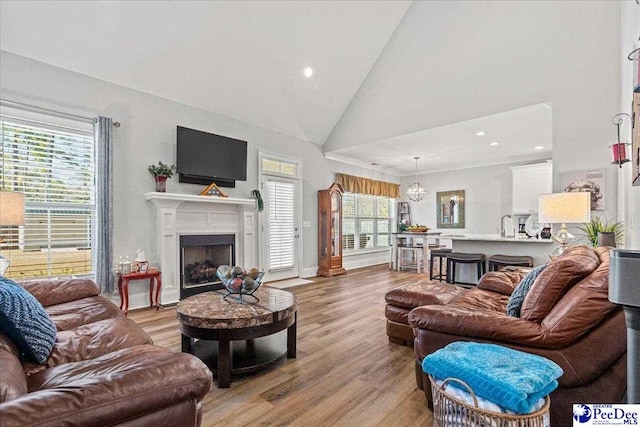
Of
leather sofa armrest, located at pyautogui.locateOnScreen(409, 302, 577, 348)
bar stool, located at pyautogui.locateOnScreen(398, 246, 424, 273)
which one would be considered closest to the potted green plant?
leather sofa armrest, located at pyautogui.locateOnScreen(409, 302, 577, 348)

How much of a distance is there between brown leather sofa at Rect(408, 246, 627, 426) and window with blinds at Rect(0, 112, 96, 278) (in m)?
4.20

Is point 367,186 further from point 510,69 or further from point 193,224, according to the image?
point 193,224

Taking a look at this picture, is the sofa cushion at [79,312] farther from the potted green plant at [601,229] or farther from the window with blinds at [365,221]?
the window with blinds at [365,221]

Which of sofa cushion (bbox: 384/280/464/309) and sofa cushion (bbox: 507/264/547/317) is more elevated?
sofa cushion (bbox: 507/264/547/317)

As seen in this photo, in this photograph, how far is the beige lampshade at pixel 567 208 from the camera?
130 inches

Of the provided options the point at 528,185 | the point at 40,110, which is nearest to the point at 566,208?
the point at 528,185

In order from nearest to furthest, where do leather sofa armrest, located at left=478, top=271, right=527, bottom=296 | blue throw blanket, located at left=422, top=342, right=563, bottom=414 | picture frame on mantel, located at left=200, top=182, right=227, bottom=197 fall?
blue throw blanket, located at left=422, top=342, right=563, bottom=414 → leather sofa armrest, located at left=478, top=271, right=527, bottom=296 → picture frame on mantel, located at left=200, top=182, right=227, bottom=197

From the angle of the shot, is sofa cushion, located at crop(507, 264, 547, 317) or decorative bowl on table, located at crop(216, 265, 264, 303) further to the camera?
decorative bowl on table, located at crop(216, 265, 264, 303)

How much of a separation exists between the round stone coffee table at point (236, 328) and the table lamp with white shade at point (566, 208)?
9.56 ft

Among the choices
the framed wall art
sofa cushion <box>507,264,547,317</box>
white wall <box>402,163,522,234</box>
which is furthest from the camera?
white wall <box>402,163,522,234</box>

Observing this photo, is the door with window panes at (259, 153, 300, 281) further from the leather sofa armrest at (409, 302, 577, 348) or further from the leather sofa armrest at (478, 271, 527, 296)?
the leather sofa armrest at (409, 302, 577, 348)

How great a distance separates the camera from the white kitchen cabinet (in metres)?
7.07

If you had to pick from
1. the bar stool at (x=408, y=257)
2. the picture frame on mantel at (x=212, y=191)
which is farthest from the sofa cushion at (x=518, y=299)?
the bar stool at (x=408, y=257)

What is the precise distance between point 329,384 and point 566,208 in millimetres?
3018
